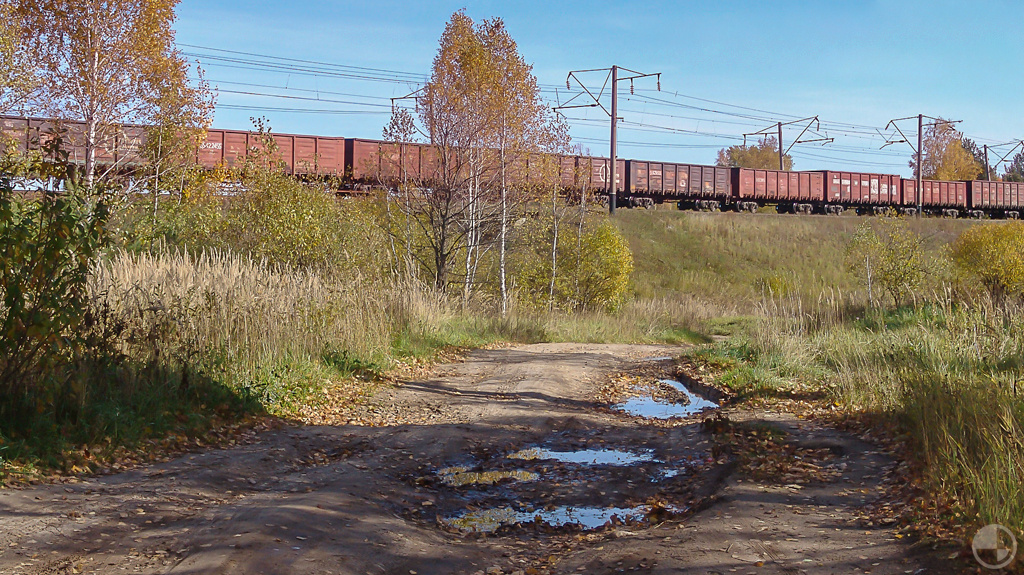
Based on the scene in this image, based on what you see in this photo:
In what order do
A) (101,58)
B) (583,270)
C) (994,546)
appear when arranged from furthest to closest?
(583,270)
(101,58)
(994,546)

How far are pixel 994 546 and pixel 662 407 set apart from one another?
6.56 metres

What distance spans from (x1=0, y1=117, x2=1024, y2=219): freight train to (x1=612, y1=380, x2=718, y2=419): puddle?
48.7ft

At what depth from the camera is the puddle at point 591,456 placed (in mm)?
7051

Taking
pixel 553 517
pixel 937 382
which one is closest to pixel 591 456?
pixel 553 517

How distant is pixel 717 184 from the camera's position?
51406 millimetres

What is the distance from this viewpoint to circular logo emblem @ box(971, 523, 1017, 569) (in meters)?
3.85

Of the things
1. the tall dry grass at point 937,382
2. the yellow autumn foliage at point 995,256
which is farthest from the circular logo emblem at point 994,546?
the yellow autumn foliage at point 995,256

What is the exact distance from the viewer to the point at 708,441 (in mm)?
7535

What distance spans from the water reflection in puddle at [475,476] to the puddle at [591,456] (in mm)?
531

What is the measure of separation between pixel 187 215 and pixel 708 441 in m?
14.7

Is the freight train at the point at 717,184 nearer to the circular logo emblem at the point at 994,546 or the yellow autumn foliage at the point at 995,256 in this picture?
the yellow autumn foliage at the point at 995,256

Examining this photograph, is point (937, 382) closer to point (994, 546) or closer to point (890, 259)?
point (994, 546)

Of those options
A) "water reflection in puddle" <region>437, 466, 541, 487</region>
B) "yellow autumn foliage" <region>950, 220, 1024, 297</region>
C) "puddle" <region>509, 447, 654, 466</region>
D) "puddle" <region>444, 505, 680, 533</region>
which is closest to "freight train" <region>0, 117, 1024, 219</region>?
"yellow autumn foliage" <region>950, 220, 1024, 297</region>

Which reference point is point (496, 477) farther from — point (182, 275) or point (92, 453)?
point (182, 275)
